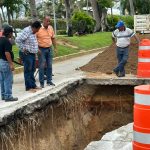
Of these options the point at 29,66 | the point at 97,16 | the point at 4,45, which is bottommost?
the point at 97,16

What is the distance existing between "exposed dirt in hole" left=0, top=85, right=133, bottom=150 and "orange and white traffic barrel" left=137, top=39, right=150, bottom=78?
27.7 inches

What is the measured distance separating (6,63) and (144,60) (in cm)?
Result: 449

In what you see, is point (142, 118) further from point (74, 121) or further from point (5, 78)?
point (74, 121)

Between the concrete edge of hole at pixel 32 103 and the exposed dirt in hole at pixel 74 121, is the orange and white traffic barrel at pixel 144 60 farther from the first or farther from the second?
the concrete edge of hole at pixel 32 103

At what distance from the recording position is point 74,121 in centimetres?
1198

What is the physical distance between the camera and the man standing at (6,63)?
9.49 m

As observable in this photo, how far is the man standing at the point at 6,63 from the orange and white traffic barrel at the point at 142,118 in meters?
4.31

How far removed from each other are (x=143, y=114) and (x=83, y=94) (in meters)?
7.19

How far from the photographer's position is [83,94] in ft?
42.3

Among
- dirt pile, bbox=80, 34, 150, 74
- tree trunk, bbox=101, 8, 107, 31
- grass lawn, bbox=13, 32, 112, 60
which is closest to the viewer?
dirt pile, bbox=80, 34, 150, 74

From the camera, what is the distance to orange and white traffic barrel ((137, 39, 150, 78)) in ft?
41.4

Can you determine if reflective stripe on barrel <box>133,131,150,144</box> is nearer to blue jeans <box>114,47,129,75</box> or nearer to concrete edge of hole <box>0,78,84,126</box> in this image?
concrete edge of hole <box>0,78,84,126</box>

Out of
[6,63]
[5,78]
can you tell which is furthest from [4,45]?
[5,78]

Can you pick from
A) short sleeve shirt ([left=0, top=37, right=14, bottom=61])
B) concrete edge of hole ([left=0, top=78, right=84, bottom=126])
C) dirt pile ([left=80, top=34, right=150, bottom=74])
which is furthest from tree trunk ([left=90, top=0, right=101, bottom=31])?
short sleeve shirt ([left=0, top=37, right=14, bottom=61])
